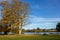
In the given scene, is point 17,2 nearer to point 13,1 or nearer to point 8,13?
point 13,1

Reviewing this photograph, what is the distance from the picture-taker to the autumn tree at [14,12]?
57.3 meters

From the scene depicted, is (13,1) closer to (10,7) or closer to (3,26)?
(10,7)

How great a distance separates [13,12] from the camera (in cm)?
5791

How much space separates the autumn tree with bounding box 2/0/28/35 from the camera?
5734 centimetres

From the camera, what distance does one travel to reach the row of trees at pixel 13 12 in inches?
2259

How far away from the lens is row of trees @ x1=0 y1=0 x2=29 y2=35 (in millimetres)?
57391

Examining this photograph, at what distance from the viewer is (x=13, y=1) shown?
57.8 meters

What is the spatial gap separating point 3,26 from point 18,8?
11751mm

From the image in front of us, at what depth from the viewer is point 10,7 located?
57594 millimetres

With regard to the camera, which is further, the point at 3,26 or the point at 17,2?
the point at 3,26

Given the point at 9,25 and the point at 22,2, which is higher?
the point at 22,2

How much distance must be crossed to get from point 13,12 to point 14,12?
1.23ft

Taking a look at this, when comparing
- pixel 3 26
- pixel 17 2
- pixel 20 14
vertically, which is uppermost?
pixel 17 2

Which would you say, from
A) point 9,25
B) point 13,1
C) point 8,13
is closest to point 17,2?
point 13,1
